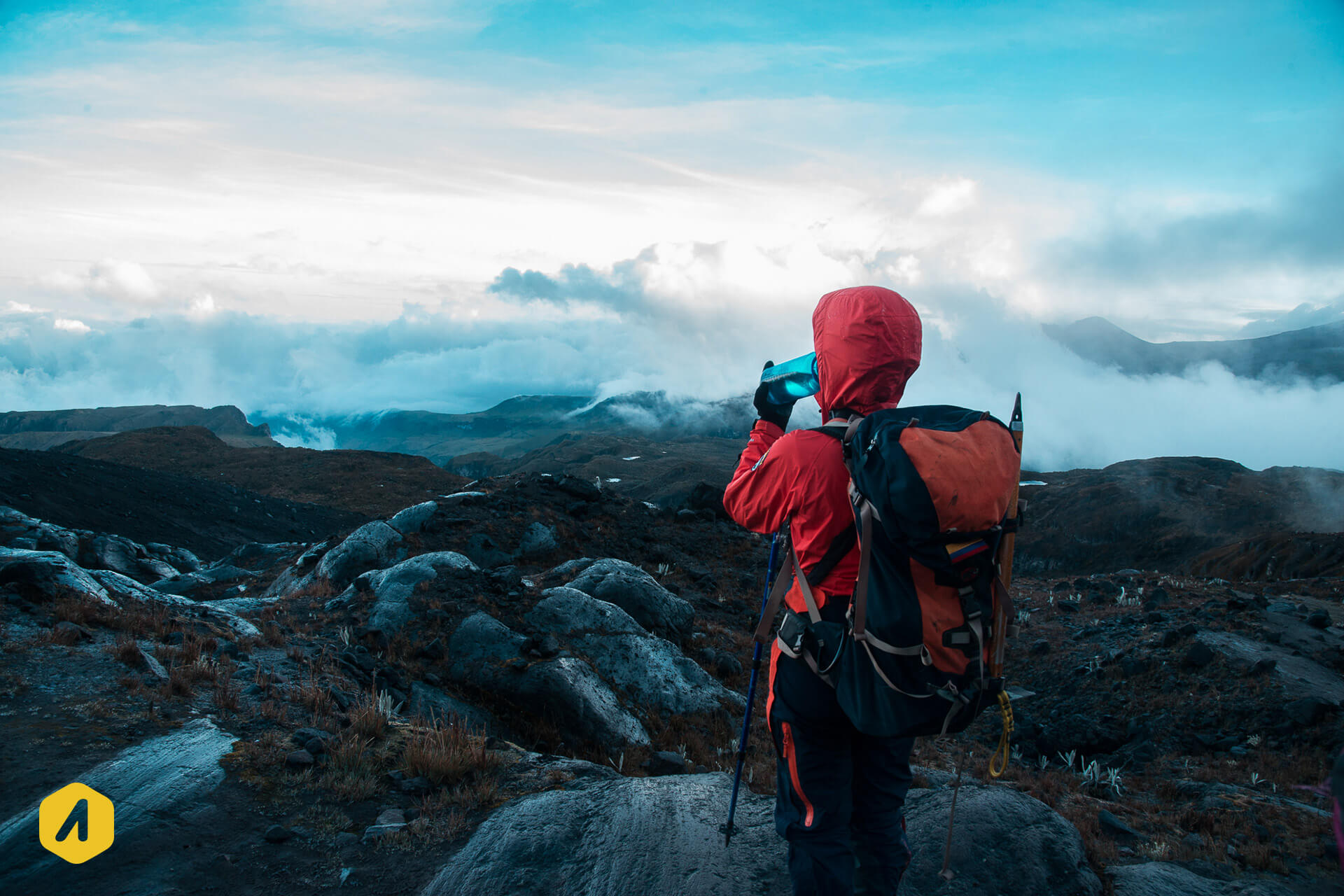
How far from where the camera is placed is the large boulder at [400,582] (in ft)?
30.7

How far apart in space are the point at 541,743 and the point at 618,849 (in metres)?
2.86

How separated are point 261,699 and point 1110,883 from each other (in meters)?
6.83

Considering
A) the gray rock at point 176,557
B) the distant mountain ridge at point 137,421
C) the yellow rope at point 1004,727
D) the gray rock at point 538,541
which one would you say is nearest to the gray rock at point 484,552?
the gray rock at point 538,541

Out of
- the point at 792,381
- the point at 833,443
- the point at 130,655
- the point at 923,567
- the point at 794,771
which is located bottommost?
the point at 130,655

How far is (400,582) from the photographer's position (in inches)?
400

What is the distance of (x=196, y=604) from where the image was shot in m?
9.48

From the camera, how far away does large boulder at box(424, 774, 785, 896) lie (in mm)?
4164

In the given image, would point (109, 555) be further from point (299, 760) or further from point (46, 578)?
point (299, 760)

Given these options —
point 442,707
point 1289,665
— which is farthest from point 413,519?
point 1289,665

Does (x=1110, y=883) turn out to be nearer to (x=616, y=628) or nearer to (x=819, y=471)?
(x=819, y=471)

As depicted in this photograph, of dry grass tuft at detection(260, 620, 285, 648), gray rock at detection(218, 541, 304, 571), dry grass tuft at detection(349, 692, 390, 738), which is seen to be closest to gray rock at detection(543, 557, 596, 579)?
dry grass tuft at detection(260, 620, 285, 648)

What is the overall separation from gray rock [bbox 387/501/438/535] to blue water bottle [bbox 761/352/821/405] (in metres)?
12.4

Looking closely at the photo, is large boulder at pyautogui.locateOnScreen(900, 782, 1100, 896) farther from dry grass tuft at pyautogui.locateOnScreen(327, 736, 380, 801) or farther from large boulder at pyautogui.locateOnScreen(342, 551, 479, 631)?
large boulder at pyautogui.locateOnScreen(342, 551, 479, 631)

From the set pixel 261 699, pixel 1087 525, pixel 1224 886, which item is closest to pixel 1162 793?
pixel 1224 886
